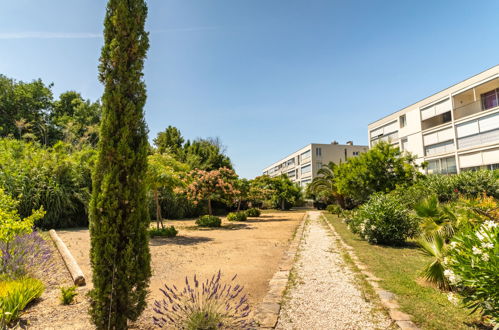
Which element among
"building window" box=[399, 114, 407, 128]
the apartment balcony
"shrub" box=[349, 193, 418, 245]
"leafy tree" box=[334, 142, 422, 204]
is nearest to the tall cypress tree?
"shrub" box=[349, 193, 418, 245]

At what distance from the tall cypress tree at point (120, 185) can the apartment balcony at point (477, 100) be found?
29042 mm

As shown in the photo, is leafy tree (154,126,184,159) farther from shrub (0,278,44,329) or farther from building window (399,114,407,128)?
shrub (0,278,44,329)

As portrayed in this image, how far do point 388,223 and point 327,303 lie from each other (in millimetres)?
6349

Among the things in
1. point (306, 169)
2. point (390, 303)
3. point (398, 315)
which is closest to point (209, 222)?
point (390, 303)

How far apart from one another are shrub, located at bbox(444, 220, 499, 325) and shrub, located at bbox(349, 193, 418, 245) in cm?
653

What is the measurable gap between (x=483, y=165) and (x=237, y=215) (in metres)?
21.7

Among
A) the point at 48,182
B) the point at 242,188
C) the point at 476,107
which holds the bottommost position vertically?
the point at 242,188

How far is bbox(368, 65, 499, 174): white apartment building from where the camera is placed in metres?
23.1

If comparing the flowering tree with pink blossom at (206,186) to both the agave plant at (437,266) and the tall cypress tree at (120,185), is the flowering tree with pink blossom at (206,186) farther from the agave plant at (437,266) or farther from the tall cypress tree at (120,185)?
the tall cypress tree at (120,185)

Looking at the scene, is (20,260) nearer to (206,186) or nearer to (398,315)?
(398,315)

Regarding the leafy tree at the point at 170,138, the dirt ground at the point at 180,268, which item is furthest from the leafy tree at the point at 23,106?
the dirt ground at the point at 180,268

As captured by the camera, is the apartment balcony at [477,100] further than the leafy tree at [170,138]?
No

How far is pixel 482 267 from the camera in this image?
2.71 m

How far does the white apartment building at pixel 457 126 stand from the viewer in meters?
23.1
